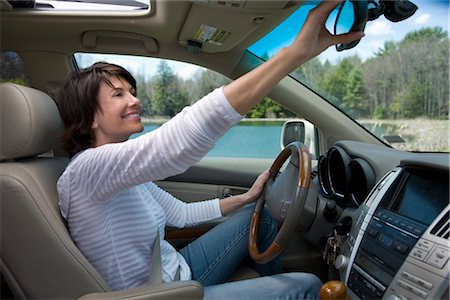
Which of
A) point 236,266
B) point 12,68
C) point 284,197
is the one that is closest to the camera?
point 284,197

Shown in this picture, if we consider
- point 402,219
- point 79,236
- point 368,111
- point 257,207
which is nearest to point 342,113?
point 368,111

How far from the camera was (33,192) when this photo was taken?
107 centimetres

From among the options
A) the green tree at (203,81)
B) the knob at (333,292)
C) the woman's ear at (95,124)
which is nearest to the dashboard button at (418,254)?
the knob at (333,292)

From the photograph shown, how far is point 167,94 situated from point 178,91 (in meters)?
0.07

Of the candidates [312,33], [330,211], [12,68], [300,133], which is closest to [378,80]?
[300,133]

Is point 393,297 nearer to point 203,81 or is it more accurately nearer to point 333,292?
point 333,292

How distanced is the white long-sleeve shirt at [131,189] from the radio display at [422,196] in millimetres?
606

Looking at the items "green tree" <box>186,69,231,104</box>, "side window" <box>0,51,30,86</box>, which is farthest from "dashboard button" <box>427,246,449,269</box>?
"side window" <box>0,51,30,86</box>

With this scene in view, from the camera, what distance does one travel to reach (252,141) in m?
2.23

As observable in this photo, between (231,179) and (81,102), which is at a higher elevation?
(81,102)

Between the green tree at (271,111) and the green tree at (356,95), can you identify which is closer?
the green tree at (356,95)

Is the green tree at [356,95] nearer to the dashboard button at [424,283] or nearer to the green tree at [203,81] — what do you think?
the green tree at [203,81]

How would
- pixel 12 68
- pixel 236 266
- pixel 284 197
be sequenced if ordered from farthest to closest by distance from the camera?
pixel 12 68, pixel 236 266, pixel 284 197

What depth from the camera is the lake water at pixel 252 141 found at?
6.80 ft
